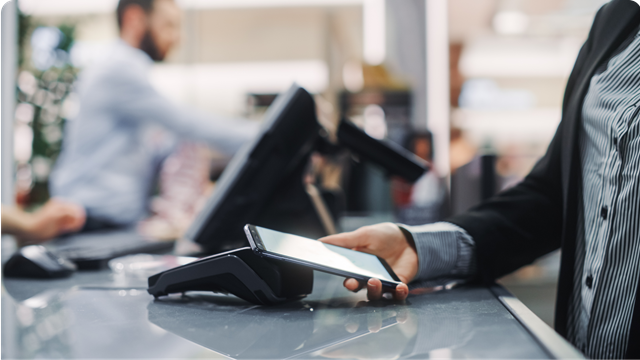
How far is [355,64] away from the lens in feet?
14.0

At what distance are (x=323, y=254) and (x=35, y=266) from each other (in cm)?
53

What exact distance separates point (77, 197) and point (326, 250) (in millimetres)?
1335

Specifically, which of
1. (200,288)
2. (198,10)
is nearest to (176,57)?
(198,10)

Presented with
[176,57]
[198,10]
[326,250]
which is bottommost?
[326,250]

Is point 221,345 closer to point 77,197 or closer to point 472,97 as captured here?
point 77,197

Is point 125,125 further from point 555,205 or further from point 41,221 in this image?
point 555,205

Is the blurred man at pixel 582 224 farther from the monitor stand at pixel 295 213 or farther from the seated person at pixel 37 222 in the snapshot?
the seated person at pixel 37 222

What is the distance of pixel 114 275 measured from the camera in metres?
0.83

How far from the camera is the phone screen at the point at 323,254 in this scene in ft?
1.77

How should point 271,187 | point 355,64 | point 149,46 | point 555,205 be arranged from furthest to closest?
point 355,64, point 149,46, point 271,187, point 555,205

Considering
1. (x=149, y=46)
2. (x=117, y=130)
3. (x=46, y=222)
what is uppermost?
(x=149, y=46)

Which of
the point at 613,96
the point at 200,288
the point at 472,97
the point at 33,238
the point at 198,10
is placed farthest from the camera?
the point at 472,97

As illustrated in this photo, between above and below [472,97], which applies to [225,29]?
above

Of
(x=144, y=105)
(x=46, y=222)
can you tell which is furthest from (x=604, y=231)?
(x=144, y=105)
